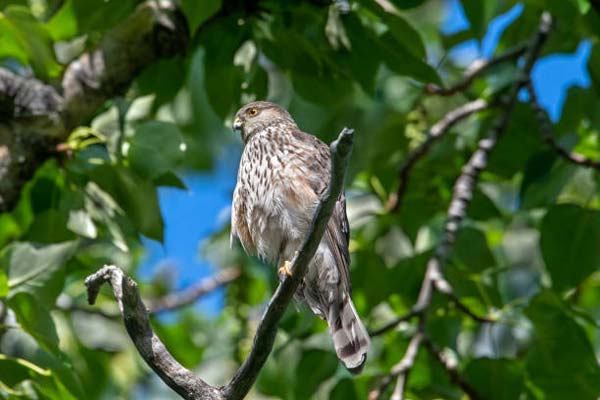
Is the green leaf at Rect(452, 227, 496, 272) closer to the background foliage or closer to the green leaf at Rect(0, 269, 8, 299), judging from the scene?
the background foliage

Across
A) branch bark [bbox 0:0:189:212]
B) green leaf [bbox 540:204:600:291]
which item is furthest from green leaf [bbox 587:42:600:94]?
branch bark [bbox 0:0:189:212]

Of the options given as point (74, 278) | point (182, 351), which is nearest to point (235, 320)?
point (182, 351)

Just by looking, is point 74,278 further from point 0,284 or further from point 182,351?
point 182,351

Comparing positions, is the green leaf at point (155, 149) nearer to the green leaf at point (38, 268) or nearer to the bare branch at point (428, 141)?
the green leaf at point (38, 268)

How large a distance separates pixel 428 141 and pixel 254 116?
101 centimetres

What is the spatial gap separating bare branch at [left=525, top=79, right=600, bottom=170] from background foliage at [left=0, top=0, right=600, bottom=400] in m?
0.06

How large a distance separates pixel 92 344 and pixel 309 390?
6.58 ft

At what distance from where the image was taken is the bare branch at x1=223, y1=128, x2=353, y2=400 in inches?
129

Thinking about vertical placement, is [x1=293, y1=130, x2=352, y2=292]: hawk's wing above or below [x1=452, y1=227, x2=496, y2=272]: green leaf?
above

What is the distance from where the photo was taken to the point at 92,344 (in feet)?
22.5

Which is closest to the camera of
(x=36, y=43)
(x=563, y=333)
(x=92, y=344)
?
(x=36, y=43)

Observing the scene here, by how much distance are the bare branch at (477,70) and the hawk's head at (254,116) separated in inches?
40.2

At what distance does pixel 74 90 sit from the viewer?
16.9ft

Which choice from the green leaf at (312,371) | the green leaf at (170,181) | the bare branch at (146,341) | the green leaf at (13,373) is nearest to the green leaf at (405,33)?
the green leaf at (170,181)
